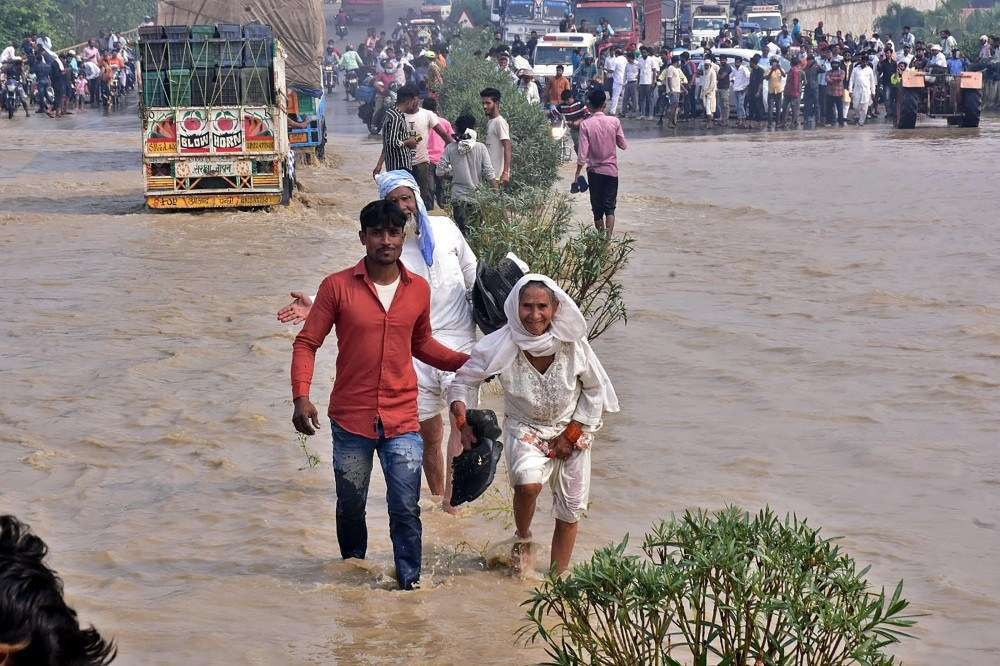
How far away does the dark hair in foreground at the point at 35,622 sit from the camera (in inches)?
71.3

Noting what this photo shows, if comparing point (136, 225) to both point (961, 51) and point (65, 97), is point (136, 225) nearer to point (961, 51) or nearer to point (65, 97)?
point (65, 97)

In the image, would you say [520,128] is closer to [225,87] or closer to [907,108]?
[225,87]

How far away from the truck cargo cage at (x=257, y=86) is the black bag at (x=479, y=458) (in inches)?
470

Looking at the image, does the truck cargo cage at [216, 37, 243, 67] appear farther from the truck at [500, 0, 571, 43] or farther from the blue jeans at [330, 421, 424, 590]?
the truck at [500, 0, 571, 43]

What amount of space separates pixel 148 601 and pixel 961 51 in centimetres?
2998

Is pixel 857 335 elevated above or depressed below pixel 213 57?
below

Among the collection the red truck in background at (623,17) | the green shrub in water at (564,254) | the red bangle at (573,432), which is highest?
the red truck in background at (623,17)

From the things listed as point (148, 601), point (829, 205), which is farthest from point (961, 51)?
point (148, 601)

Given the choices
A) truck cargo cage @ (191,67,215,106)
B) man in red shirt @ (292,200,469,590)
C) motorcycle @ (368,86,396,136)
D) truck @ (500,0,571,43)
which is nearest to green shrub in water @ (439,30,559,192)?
truck cargo cage @ (191,67,215,106)

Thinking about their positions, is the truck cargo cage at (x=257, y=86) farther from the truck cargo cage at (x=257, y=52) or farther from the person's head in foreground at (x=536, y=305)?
the person's head in foreground at (x=536, y=305)

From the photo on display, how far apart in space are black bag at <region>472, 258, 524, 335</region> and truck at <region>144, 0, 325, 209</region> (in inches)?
418

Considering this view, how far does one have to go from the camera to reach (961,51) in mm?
32062

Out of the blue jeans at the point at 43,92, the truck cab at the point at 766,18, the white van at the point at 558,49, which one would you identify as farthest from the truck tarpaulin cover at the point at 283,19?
the truck cab at the point at 766,18

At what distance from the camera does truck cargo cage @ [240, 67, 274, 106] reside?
16.6 m
